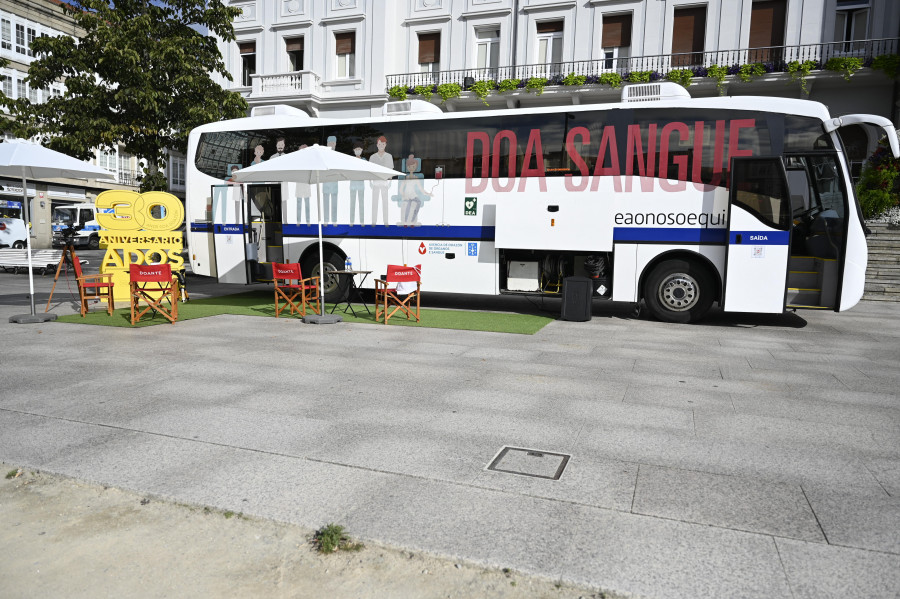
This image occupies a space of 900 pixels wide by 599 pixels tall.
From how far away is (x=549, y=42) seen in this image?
24891 millimetres

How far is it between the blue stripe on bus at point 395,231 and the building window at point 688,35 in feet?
51.4

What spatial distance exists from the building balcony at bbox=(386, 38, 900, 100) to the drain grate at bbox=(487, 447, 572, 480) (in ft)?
68.7

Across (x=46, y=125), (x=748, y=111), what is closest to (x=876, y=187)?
(x=748, y=111)

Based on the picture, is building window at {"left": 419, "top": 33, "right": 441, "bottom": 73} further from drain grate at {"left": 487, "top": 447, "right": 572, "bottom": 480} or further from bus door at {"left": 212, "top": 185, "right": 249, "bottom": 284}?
drain grate at {"left": 487, "top": 447, "right": 572, "bottom": 480}

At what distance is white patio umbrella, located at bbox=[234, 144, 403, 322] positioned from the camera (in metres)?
9.21

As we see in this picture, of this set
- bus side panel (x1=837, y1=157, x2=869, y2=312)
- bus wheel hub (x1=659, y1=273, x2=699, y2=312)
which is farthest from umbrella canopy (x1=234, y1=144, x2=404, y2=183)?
bus side panel (x1=837, y1=157, x2=869, y2=312)

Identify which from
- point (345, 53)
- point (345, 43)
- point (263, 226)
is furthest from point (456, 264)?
point (345, 43)

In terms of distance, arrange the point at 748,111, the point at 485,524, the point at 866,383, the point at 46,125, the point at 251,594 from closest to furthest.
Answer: the point at 251,594 < the point at 485,524 < the point at 866,383 < the point at 748,111 < the point at 46,125

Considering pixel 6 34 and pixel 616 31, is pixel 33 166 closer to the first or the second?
pixel 616 31

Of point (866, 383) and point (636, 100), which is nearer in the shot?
point (866, 383)

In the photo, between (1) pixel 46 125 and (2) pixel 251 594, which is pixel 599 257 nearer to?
(2) pixel 251 594

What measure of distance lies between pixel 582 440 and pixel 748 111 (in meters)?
7.47

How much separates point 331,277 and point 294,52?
1954 centimetres

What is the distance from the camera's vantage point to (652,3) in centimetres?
2325
